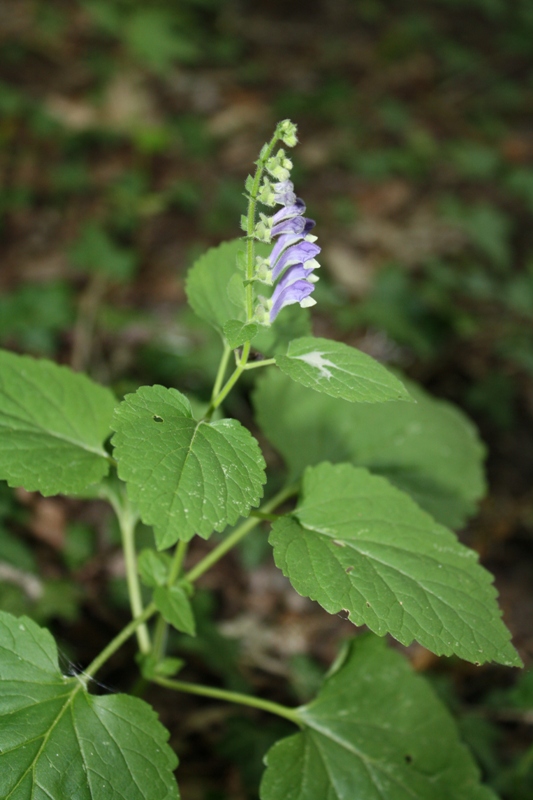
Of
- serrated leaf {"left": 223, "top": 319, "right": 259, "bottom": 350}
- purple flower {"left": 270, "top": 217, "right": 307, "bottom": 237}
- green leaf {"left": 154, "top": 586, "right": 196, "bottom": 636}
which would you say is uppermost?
purple flower {"left": 270, "top": 217, "right": 307, "bottom": 237}

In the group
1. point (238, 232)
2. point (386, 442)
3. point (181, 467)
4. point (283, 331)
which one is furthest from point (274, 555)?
point (238, 232)

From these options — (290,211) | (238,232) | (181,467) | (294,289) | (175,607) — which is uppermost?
(290,211)

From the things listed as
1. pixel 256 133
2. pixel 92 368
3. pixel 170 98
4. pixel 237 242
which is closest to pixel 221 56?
pixel 170 98

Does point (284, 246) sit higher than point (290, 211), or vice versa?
point (290, 211)

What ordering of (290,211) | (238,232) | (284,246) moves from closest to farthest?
(290,211), (284,246), (238,232)

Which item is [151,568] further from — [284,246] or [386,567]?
[284,246]

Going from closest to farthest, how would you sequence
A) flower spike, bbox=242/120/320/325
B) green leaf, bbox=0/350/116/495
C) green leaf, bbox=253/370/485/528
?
1. flower spike, bbox=242/120/320/325
2. green leaf, bbox=0/350/116/495
3. green leaf, bbox=253/370/485/528

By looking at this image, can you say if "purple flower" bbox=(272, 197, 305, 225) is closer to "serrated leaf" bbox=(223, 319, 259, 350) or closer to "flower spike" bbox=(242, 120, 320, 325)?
"flower spike" bbox=(242, 120, 320, 325)

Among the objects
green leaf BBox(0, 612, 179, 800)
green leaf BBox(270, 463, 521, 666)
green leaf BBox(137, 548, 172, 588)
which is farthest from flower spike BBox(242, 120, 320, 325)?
green leaf BBox(0, 612, 179, 800)
